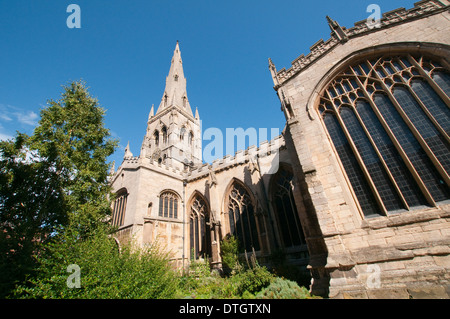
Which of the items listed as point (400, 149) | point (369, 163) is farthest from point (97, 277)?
point (400, 149)

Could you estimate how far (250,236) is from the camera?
13008 mm

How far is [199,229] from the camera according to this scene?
15336 millimetres

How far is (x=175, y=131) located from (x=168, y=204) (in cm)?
1425

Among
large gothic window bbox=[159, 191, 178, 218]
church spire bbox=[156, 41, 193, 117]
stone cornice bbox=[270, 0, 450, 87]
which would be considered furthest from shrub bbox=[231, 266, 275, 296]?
church spire bbox=[156, 41, 193, 117]

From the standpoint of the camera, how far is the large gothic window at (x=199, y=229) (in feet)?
47.9

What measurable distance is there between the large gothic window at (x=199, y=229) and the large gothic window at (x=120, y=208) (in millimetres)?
5355

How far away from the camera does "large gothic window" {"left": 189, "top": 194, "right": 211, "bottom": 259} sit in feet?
47.9

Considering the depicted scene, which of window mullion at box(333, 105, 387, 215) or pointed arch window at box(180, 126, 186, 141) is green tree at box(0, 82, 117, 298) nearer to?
window mullion at box(333, 105, 387, 215)

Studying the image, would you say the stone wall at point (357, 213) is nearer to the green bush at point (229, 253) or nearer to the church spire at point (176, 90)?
the green bush at point (229, 253)

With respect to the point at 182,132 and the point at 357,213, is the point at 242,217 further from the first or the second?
the point at 182,132

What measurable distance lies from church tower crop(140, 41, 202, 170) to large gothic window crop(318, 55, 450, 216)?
2016cm

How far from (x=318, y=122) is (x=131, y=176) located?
45.8 ft
